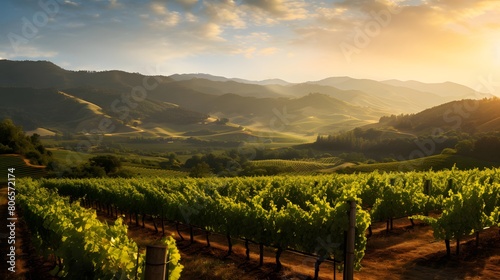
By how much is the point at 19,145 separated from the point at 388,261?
100994 millimetres

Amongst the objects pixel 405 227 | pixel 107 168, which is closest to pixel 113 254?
pixel 405 227

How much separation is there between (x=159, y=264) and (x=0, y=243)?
2026 cm

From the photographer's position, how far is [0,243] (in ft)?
70.7

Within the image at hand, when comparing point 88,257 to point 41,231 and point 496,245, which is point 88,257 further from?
point 496,245

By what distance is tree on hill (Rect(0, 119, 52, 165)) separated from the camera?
90.9 meters

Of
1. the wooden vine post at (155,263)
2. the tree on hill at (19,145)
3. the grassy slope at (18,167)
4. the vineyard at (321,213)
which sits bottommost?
the grassy slope at (18,167)

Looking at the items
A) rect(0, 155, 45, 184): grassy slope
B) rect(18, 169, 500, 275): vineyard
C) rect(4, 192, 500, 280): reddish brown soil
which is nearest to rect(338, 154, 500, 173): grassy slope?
rect(18, 169, 500, 275): vineyard

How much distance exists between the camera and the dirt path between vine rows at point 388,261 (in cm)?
1443

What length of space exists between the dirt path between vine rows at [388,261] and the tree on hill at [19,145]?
3294 inches

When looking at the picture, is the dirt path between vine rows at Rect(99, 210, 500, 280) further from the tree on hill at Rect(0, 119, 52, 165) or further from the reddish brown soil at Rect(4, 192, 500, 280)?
the tree on hill at Rect(0, 119, 52, 165)

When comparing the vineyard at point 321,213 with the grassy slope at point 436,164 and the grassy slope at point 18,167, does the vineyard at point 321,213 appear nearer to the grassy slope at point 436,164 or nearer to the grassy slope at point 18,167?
the grassy slope at point 436,164

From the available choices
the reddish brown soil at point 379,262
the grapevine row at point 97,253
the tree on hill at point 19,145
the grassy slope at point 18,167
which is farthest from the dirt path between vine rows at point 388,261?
the tree on hill at point 19,145

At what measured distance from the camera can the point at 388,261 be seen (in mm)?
16422

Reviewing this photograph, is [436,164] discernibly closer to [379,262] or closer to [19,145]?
[379,262]
